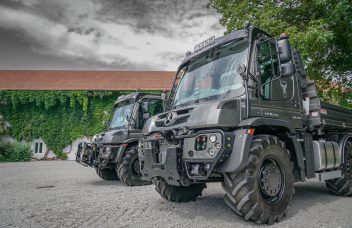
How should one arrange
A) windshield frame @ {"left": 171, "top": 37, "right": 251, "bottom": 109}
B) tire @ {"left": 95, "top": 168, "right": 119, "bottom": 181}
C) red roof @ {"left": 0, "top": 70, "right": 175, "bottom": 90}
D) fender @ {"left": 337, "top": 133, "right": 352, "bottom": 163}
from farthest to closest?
red roof @ {"left": 0, "top": 70, "right": 175, "bottom": 90} → tire @ {"left": 95, "top": 168, "right": 119, "bottom": 181} → fender @ {"left": 337, "top": 133, "right": 352, "bottom": 163} → windshield frame @ {"left": 171, "top": 37, "right": 251, "bottom": 109}

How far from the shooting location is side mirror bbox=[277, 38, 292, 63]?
4335 millimetres

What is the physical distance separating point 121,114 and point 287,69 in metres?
6.17

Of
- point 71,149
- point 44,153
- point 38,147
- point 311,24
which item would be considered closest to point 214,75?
point 311,24

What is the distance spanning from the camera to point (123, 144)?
823 centimetres

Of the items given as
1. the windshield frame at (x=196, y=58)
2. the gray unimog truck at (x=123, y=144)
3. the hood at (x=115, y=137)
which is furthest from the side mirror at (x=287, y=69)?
the hood at (x=115, y=137)

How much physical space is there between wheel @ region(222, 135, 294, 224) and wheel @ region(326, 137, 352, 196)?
2405 mm

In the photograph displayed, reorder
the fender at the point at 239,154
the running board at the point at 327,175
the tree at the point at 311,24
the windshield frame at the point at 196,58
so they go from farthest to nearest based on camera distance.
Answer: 1. the tree at the point at 311,24
2. the running board at the point at 327,175
3. the windshield frame at the point at 196,58
4. the fender at the point at 239,154

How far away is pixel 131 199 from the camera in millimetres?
6047

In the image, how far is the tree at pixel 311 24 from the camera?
10585 mm

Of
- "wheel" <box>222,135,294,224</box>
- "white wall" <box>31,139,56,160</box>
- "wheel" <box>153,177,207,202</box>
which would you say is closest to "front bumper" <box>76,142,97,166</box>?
"wheel" <box>153,177,207,202</box>

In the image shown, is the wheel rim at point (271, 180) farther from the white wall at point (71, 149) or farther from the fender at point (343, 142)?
the white wall at point (71, 149)

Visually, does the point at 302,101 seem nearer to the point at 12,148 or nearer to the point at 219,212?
the point at 219,212

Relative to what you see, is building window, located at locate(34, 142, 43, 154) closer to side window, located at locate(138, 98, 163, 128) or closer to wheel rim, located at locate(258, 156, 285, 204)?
side window, located at locate(138, 98, 163, 128)

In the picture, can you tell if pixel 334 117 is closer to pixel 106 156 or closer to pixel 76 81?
pixel 106 156
